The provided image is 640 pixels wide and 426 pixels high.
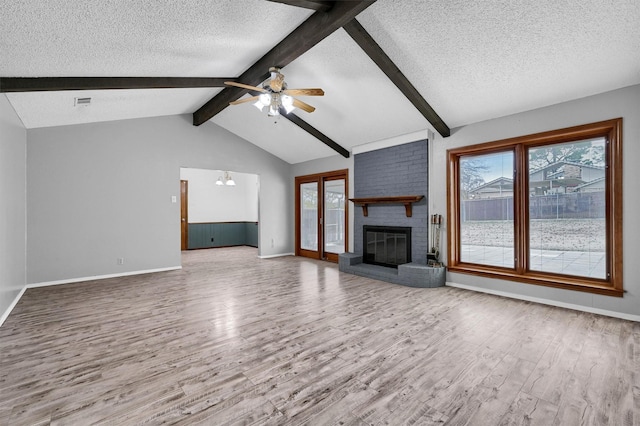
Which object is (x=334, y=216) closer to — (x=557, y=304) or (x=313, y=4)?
(x=557, y=304)

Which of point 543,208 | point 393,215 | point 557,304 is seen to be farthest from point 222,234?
point 557,304

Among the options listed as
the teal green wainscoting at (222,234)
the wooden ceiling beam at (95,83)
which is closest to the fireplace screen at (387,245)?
the wooden ceiling beam at (95,83)

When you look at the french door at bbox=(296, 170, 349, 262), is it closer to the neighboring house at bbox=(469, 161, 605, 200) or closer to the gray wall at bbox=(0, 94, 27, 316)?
the neighboring house at bbox=(469, 161, 605, 200)

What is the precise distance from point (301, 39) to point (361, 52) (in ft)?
2.65

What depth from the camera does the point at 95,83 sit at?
3.70m

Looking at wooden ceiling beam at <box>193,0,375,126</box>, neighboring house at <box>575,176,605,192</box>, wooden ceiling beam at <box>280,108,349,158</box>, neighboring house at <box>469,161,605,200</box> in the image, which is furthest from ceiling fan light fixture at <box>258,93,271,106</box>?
neighboring house at <box>575,176,605,192</box>

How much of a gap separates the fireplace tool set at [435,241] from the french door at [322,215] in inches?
86.9

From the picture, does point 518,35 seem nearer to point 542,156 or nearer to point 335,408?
point 542,156

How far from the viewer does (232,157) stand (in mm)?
7176

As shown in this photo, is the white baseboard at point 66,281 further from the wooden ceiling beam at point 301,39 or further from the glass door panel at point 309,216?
the wooden ceiling beam at point 301,39

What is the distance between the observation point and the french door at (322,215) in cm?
712

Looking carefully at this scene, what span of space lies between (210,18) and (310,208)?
541 centimetres

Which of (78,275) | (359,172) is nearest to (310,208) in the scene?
(359,172)

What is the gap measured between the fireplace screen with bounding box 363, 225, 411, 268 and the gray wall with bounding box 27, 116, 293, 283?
3776 millimetres
